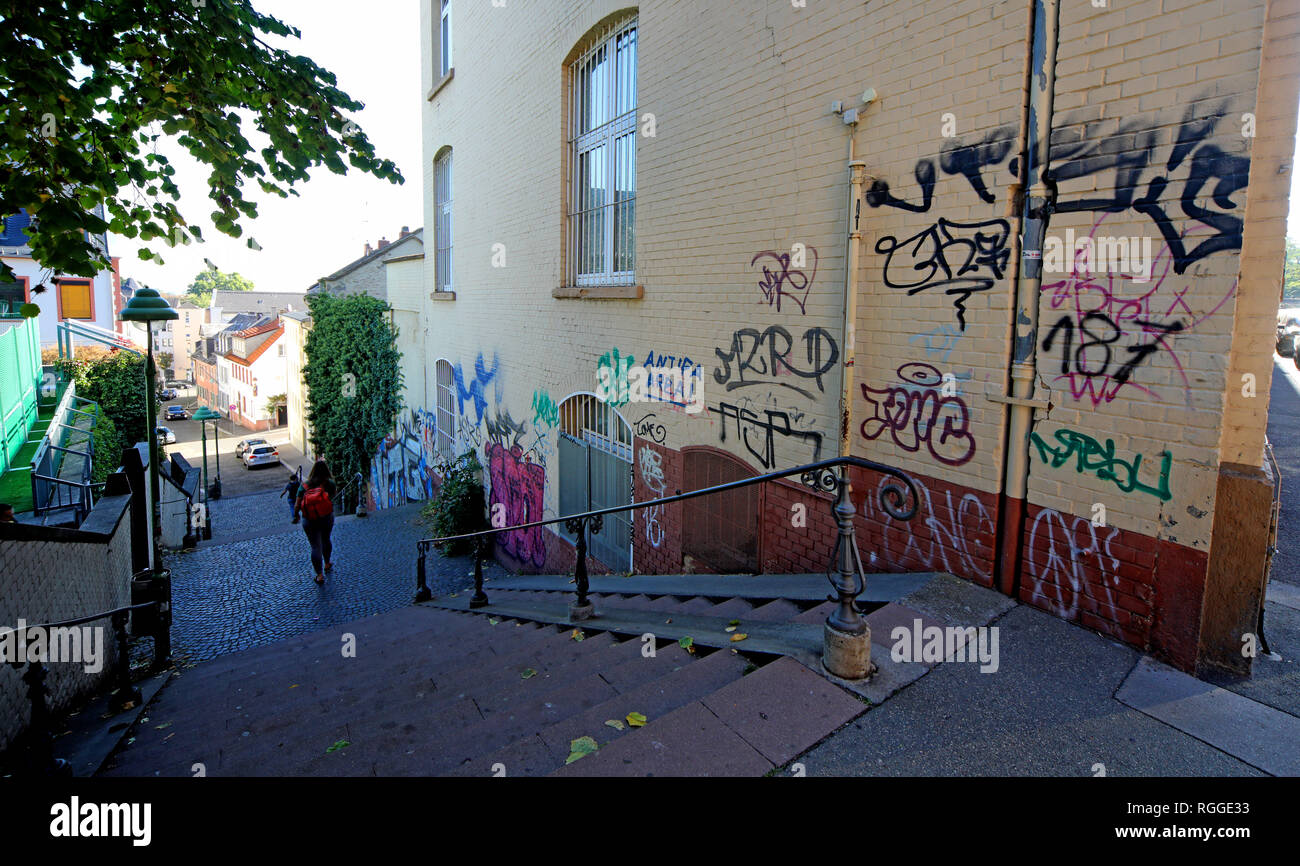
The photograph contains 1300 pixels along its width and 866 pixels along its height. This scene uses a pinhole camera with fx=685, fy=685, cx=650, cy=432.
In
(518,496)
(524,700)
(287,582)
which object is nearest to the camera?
(524,700)

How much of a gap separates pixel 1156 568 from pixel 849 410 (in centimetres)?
203

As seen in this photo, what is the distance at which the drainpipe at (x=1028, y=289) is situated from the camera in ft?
12.3

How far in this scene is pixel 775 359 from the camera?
5.60m

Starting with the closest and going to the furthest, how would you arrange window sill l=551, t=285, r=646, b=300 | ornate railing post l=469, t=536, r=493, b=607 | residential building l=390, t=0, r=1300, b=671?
residential building l=390, t=0, r=1300, b=671
ornate railing post l=469, t=536, r=493, b=607
window sill l=551, t=285, r=646, b=300

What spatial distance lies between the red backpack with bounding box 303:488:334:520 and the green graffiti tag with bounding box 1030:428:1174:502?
923 cm

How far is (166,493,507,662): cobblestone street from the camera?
8.59 m

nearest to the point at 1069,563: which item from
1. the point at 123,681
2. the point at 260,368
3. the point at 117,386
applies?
the point at 123,681

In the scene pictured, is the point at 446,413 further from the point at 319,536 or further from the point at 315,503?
the point at 315,503

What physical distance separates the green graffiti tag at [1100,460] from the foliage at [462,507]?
32.4ft

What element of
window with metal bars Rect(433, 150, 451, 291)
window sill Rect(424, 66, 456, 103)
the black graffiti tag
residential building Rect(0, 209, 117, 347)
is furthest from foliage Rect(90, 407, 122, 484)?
the black graffiti tag

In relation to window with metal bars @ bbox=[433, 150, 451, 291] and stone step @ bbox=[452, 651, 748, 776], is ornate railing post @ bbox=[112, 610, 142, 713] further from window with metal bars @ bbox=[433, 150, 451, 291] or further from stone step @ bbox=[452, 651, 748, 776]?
window with metal bars @ bbox=[433, 150, 451, 291]

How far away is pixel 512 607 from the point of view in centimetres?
705

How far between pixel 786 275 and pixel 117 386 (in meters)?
27.7
